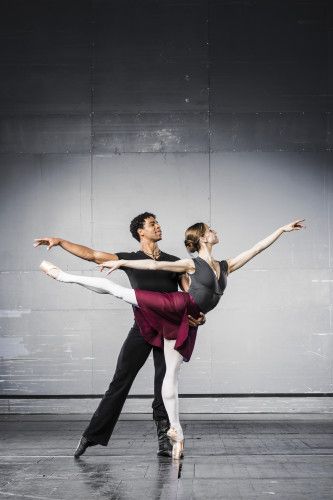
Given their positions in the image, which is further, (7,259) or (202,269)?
(7,259)

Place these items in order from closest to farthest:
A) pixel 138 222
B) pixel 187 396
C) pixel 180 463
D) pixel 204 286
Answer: pixel 180 463 → pixel 204 286 → pixel 138 222 → pixel 187 396

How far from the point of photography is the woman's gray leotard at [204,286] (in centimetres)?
481

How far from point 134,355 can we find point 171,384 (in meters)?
0.30

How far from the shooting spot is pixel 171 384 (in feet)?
15.5

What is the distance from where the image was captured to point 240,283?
23.0 feet

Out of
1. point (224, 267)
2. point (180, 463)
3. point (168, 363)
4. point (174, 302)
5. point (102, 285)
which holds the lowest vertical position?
point (180, 463)

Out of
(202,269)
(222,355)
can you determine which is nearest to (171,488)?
(202,269)

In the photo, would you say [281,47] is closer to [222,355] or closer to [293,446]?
[222,355]

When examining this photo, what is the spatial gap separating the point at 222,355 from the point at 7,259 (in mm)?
2046

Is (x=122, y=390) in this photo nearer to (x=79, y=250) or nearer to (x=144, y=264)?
(x=144, y=264)

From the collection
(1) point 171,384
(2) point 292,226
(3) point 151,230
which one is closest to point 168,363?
(1) point 171,384

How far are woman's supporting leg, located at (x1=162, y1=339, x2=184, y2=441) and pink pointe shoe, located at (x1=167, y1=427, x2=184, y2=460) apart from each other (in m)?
0.02

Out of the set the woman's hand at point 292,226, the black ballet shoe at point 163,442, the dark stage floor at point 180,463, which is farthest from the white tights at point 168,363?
the woman's hand at point 292,226

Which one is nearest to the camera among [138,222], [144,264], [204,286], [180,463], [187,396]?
[180,463]
